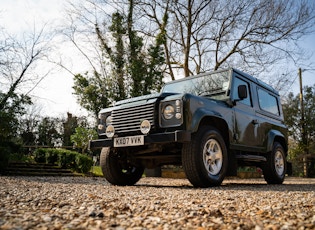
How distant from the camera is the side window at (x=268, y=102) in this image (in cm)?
646

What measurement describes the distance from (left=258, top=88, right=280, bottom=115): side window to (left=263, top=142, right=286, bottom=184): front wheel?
0.82 m

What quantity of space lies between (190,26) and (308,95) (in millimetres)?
13710

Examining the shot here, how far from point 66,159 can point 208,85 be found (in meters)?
7.74

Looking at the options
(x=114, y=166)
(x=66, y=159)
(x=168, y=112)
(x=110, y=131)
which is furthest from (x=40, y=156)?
(x=168, y=112)

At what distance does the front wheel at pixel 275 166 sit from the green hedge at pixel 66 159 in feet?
22.0

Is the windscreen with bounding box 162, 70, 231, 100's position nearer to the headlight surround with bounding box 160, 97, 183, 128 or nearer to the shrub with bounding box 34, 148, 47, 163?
the headlight surround with bounding box 160, 97, 183, 128

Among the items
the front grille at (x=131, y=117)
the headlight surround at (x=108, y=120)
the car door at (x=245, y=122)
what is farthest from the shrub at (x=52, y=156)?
the car door at (x=245, y=122)

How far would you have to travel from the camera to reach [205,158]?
4484 mm

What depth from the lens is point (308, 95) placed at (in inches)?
895

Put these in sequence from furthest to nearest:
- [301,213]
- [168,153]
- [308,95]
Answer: [308,95], [168,153], [301,213]

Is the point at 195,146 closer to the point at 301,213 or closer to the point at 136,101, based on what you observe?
the point at 136,101

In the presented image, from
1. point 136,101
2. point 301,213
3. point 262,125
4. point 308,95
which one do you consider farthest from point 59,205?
point 308,95

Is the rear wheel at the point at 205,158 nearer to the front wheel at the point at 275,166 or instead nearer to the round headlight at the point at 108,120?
the round headlight at the point at 108,120

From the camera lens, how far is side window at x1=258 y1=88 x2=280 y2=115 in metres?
6.46
